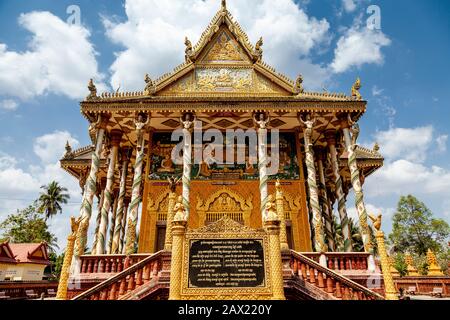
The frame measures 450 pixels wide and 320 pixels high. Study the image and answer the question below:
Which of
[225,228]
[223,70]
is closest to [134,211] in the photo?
[225,228]

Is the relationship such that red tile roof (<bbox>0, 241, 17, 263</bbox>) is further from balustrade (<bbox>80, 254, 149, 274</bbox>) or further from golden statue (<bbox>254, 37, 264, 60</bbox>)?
golden statue (<bbox>254, 37, 264, 60</bbox>)

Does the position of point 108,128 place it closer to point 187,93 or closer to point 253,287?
point 187,93

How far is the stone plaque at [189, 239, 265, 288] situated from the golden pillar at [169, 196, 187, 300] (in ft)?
0.81

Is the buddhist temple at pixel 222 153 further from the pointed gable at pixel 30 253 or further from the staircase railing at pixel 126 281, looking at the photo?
the pointed gable at pixel 30 253

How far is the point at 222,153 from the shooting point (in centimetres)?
1516

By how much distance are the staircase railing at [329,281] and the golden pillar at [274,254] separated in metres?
2.25

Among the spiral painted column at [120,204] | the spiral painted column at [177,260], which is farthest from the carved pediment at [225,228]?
the spiral painted column at [120,204]

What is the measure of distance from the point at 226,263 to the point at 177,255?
3.69 feet

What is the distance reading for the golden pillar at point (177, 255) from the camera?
6.20m

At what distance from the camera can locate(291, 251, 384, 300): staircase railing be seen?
24.7 ft
